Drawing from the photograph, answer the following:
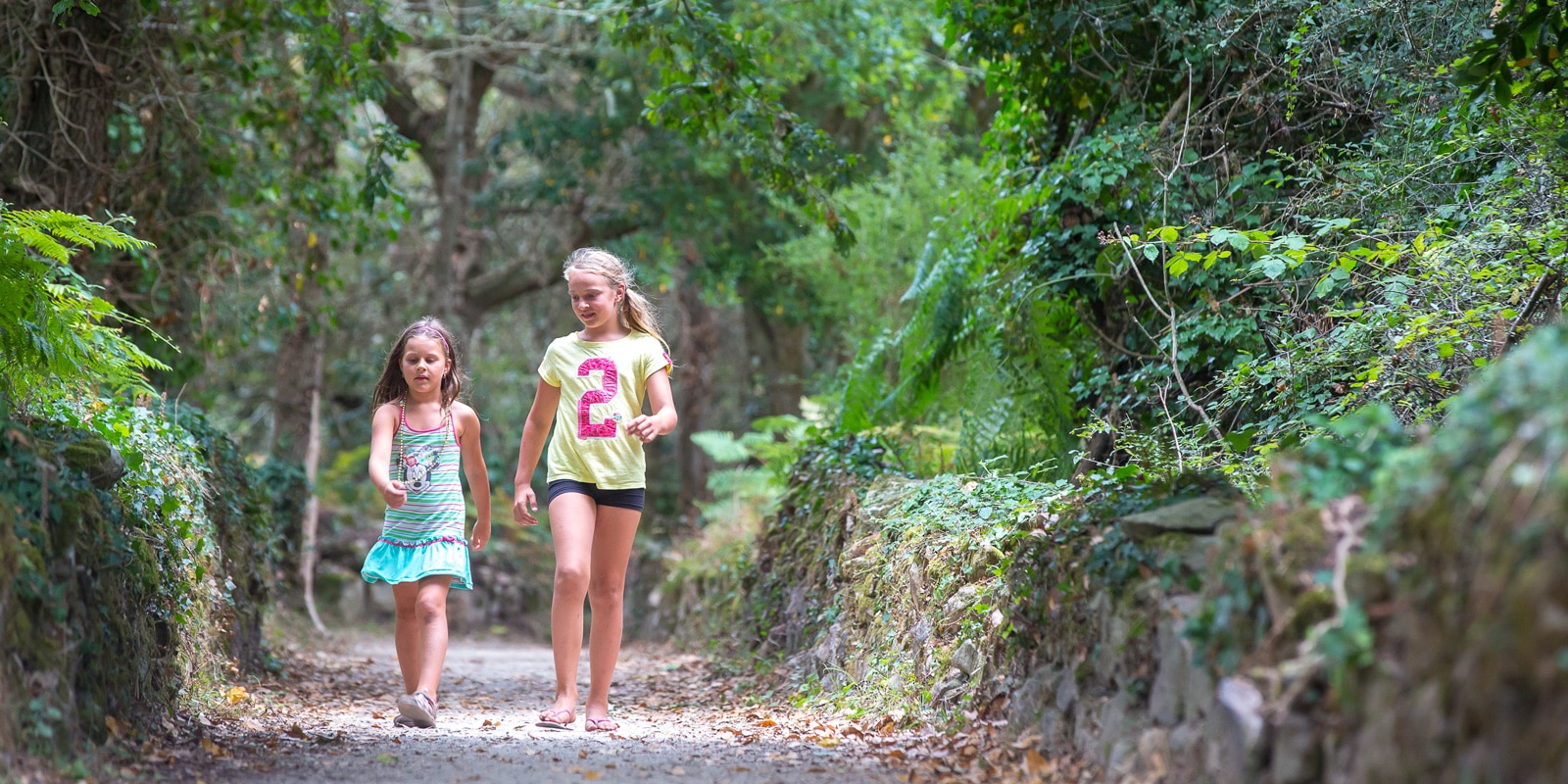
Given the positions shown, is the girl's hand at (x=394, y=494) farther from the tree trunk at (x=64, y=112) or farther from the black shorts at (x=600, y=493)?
the tree trunk at (x=64, y=112)

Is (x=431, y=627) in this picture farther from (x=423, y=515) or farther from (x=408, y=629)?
(x=423, y=515)

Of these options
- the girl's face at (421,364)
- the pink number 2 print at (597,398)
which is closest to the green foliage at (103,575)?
the girl's face at (421,364)

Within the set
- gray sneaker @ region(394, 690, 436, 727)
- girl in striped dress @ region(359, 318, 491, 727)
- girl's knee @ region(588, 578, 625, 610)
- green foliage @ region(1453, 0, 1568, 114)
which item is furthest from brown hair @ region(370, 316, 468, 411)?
green foliage @ region(1453, 0, 1568, 114)

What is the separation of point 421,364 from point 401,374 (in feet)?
0.68

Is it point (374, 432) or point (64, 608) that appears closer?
point (64, 608)

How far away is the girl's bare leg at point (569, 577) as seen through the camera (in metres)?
4.77

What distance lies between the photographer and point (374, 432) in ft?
16.7

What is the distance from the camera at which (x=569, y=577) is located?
4.77 m

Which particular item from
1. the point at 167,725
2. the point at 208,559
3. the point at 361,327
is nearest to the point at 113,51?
the point at 208,559

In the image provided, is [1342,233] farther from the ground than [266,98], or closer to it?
closer to it

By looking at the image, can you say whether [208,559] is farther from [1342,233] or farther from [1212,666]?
[1342,233]

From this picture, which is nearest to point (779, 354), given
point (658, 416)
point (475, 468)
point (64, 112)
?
point (64, 112)

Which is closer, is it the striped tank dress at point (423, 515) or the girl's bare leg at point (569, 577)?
the girl's bare leg at point (569, 577)

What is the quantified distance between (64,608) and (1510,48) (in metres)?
4.72
